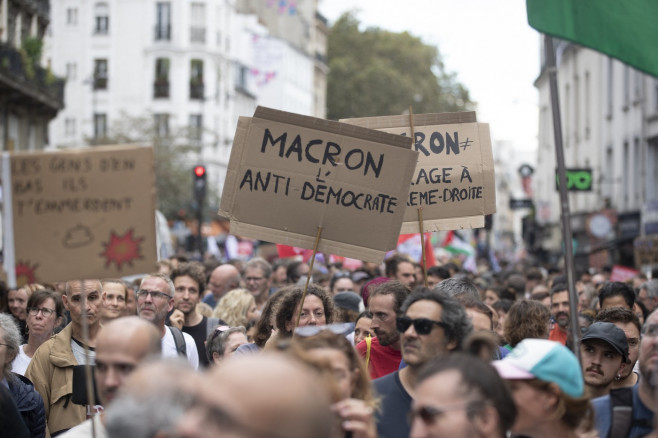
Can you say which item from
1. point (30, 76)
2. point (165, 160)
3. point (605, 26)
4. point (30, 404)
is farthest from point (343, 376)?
point (165, 160)

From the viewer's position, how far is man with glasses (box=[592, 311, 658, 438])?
501cm

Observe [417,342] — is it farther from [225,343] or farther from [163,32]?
[163,32]

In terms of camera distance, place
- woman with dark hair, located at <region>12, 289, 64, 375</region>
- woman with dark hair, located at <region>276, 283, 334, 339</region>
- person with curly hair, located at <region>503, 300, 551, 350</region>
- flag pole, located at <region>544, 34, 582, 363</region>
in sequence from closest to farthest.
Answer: flag pole, located at <region>544, 34, 582, 363</region>
woman with dark hair, located at <region>276, 283, 334, 339</region>
person with curly hair, located at <region>503, 300, 551, 350</region>
woman with dark hair, located at <region>12, 289, 64, 375</region>

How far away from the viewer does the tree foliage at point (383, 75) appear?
84.0m

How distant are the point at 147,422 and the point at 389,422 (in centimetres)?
188

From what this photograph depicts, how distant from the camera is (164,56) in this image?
72.5m

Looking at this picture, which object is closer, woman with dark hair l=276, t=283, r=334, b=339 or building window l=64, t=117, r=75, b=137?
woman with dark hair l=276, t=283, r=334, b=339

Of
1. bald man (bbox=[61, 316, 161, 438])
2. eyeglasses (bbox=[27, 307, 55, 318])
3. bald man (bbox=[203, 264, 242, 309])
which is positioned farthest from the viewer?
bald man (bbox=[203, 264, 242, 309])

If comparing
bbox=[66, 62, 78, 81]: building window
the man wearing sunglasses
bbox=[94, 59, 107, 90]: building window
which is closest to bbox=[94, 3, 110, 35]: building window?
bbox=[94, 59, 107, 90]: building window

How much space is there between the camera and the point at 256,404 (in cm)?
294

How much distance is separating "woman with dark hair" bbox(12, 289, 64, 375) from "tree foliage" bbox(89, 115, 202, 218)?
146 ft

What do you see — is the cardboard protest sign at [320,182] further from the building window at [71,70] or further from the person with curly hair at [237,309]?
the building window at [71,70]

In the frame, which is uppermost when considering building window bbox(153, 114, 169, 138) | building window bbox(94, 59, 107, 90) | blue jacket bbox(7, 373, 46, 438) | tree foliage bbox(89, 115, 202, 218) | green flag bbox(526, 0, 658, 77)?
building window bbox(94, 59, 107, 90)

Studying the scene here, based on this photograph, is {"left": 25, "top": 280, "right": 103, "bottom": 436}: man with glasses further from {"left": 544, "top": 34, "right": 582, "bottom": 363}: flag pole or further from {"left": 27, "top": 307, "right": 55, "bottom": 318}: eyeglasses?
{"left": 544, "top": 34, "right": 582, "bottom": 363}: flag pole
